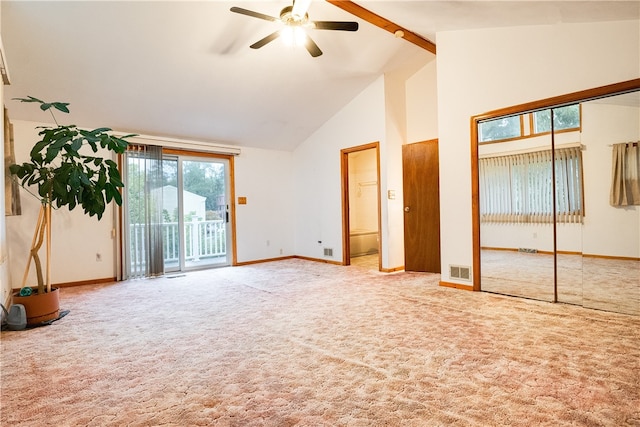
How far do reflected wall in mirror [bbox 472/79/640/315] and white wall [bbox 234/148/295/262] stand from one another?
3.87m

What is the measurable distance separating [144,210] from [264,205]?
2141 millimetres

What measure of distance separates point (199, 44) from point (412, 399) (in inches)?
152

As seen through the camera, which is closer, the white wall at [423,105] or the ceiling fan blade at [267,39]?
the ceiling fan blade at [267,39]

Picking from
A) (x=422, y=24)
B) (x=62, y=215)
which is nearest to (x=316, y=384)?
(x=422, y=24)

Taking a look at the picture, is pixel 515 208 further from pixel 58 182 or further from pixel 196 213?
pixel 196 213

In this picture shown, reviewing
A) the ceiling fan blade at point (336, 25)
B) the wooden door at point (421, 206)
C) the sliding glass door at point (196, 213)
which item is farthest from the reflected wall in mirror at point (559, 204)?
the sliding glass door at point (196, 213)

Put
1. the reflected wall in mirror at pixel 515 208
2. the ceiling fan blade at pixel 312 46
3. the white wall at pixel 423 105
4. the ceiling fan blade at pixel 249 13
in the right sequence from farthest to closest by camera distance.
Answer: the white wall at pixel 423 105
the reflected wall in mirror at pixel 515 208
the ceiling fan blade at pixel 312 46
the ceiling fan blade at pixel 249 13

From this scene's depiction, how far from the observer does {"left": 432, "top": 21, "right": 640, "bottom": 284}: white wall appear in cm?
289

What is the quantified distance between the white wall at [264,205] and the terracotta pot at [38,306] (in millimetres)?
3144

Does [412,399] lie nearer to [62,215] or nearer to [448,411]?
[448,411]

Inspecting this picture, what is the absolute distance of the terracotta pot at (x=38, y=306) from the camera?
2.89m

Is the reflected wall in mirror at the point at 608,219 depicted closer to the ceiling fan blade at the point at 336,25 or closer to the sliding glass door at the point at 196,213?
the ceiling fan blade at the point at 336,25

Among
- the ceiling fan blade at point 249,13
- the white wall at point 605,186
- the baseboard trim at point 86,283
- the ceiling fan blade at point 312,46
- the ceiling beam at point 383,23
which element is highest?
the ceiling beam at point 383,23

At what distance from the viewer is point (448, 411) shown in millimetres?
1553
